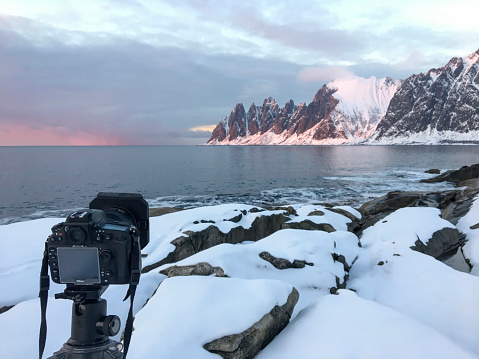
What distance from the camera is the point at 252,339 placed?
379cm

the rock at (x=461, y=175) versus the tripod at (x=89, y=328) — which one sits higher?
the tripod at (x=89, y=328)

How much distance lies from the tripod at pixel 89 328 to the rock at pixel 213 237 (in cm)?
657

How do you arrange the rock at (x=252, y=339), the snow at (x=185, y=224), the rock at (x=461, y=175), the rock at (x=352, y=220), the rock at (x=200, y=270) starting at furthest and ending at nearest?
the rock at (x=461, y=175)
the rock at (x=352, y=220)
the snow at (x=185, y=224)
the rock at (x=200, y=270)
the rock at (x=252, y=339)

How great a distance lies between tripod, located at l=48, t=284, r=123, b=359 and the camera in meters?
2.05

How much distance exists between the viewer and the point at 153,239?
1053 cm

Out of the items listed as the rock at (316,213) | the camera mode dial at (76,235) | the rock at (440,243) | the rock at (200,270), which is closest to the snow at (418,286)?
the rock at (440,243)

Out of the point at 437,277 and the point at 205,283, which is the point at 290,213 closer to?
the point at 437,277

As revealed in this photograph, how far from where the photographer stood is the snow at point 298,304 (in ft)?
11.7

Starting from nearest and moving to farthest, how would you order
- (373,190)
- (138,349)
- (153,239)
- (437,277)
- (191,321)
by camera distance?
(138,349) < (191,321) < (437,277) < (153,239) < (373,190)

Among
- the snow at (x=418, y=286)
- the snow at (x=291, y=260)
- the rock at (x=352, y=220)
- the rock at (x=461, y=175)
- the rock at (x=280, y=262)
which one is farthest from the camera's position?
the rock at (x=461, y=175)

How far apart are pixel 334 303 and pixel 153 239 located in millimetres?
7363

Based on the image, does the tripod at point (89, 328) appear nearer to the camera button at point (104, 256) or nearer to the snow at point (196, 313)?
the camera button at point (104, 256)

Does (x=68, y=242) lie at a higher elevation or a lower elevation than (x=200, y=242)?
higher

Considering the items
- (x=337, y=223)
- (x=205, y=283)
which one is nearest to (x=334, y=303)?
(x=205, y=283)
